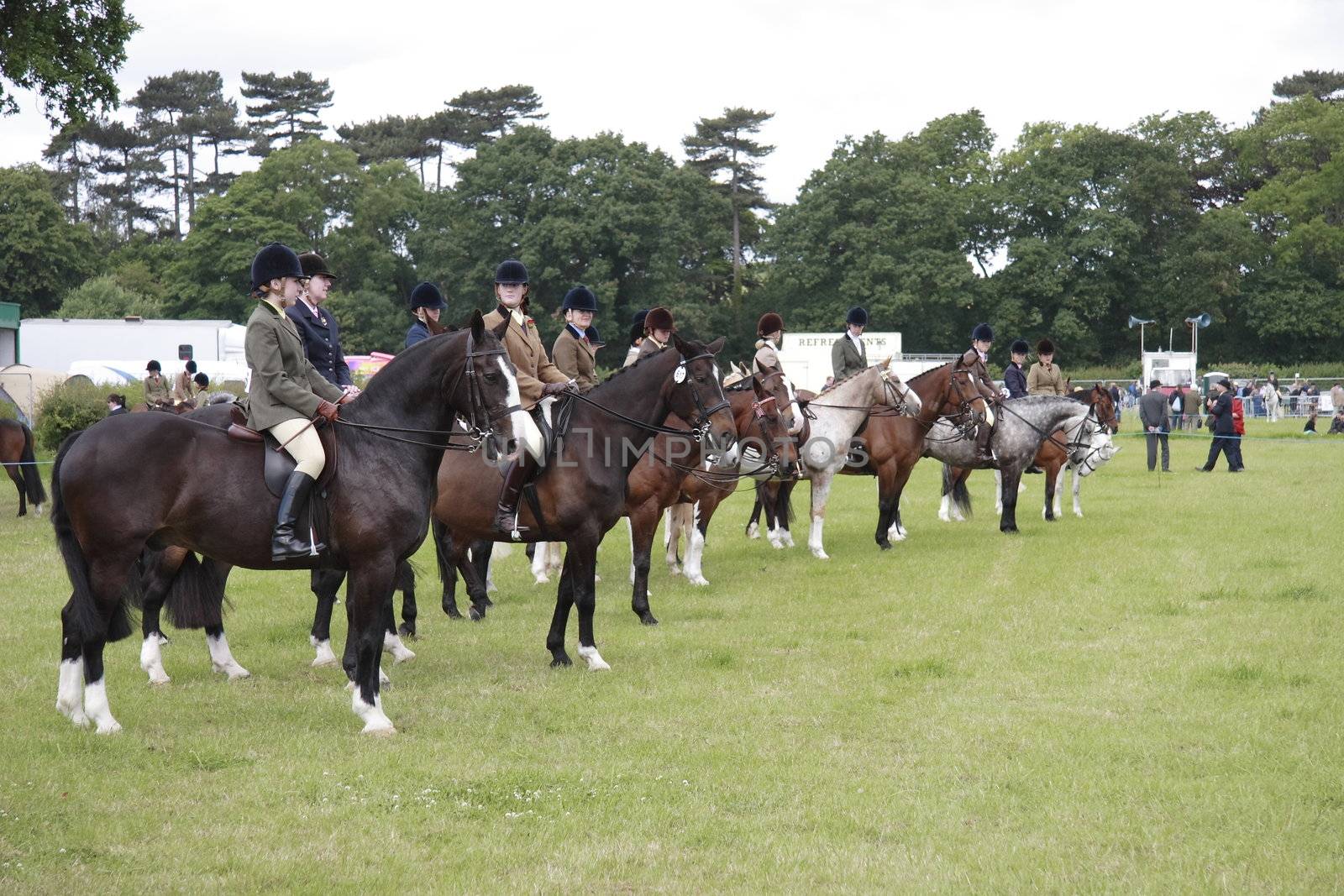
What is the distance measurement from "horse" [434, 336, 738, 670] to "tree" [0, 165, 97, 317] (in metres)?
65.9

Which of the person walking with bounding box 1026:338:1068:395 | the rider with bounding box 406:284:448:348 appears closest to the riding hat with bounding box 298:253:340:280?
the rider with bounding box 406:284:448:348

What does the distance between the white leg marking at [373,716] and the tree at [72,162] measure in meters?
86.7

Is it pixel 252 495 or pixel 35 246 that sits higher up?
pixel 35 246

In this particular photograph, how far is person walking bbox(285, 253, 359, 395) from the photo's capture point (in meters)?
9.03

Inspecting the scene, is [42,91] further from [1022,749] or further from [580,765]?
[1022,749]

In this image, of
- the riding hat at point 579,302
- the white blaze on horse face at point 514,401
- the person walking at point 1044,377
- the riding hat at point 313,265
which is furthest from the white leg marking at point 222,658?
the person walking at point 1044,377

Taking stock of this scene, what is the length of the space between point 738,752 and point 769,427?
6.07 meters

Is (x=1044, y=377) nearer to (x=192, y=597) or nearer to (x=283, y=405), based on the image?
(x=192, y=597)

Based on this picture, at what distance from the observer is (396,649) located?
9.86 meters

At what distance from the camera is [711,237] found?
7331cm

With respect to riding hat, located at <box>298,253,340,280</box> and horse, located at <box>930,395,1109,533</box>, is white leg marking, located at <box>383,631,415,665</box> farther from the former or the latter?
horse, located at <box>930,395,1109,533</box>

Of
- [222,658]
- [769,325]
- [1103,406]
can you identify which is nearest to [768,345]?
[769,325]

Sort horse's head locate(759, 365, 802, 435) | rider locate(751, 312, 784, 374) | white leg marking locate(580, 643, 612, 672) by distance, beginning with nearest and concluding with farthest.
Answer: white leg marking locate(580, 643, 612, 672) → horse's head locate(759, 365, 802, 435) → rider locate(751, 312, 784, 374)

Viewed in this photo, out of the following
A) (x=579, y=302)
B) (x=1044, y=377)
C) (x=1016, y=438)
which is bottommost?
(x=1016, y=438)
